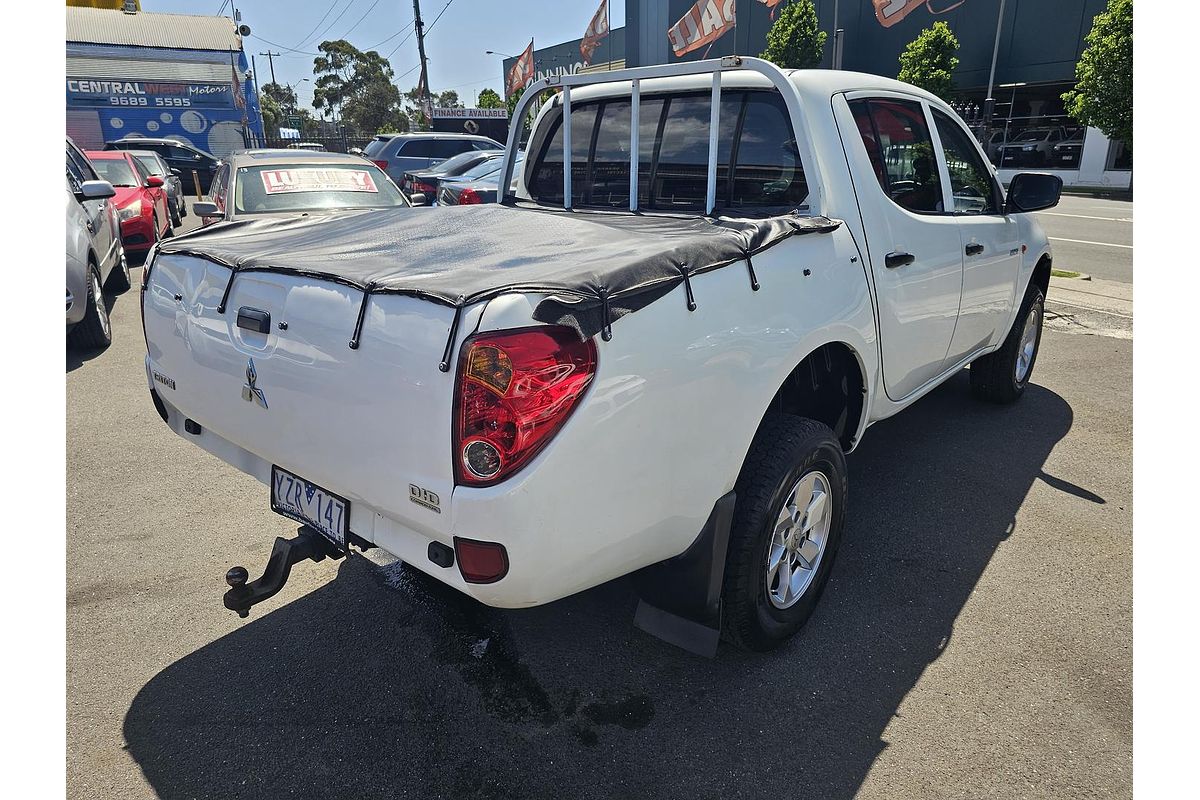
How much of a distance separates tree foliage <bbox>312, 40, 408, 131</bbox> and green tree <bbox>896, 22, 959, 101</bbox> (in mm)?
45761

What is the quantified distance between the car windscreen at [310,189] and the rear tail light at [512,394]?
20.7 ft

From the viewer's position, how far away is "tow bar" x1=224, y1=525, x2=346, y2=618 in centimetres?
236

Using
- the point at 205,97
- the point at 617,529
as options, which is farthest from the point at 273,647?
the point at 205,97

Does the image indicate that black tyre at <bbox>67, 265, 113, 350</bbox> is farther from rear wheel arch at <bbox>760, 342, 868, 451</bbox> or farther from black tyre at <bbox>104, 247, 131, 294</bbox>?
rear wheel arch at <bbox>760, 342, 868, 451</bbox>

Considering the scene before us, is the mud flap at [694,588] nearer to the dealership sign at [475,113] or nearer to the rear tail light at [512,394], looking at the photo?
the rear tail light at [512,394]

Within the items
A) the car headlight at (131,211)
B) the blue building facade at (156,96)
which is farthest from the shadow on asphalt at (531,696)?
the blue building facade at (156,96)

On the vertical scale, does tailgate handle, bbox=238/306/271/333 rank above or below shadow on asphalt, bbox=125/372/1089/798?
above

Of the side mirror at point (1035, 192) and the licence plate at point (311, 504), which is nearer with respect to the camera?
the licence plate at point (311, 504)

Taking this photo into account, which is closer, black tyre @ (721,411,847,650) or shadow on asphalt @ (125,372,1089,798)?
shadow on asphalt @ (125,372,1089,798)

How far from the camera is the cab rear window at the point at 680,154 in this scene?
3139 millimetres

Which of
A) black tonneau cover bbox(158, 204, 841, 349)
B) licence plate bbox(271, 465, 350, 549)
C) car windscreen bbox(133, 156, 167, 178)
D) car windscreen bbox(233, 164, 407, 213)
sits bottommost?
licence plate bbox(271, 465, 350, 549)

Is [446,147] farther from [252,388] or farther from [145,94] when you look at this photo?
[145,94]

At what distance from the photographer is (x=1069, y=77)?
2897 centimetres

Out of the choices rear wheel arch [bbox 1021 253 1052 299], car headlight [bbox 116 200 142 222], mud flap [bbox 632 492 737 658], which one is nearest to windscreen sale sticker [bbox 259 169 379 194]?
car headlight [bbox 116 200 142 222]
